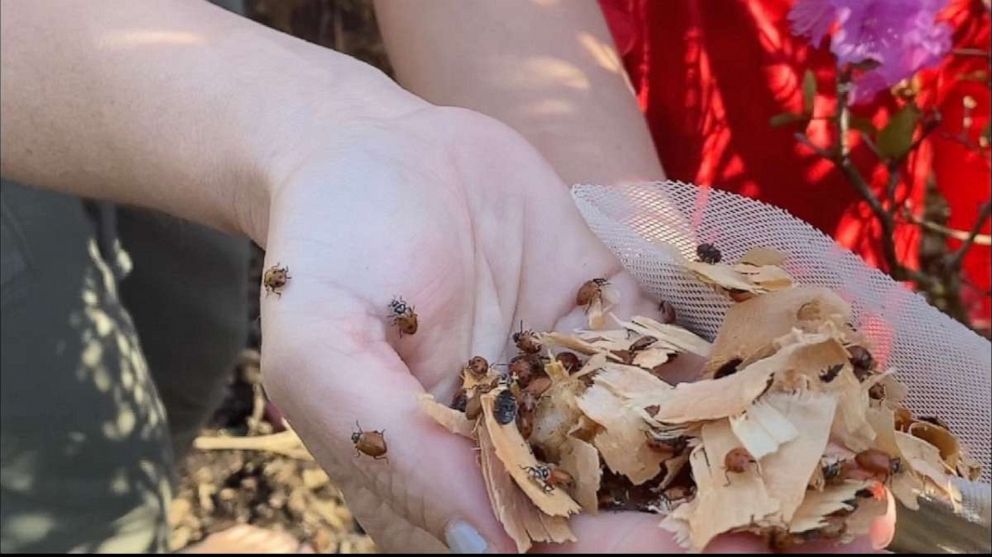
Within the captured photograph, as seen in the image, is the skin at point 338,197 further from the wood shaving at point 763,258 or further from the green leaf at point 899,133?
the green leaf at point 899,133

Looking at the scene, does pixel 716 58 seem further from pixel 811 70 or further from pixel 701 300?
pixel 701 300

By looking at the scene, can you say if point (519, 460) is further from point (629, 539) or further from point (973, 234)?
point (973, 234)

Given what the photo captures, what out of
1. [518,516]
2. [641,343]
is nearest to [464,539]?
[518,516]

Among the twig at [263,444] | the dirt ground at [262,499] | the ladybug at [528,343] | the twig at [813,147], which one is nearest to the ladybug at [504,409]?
the ladybug at [528,343]

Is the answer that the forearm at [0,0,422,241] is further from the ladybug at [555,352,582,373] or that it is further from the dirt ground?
the dirt ground

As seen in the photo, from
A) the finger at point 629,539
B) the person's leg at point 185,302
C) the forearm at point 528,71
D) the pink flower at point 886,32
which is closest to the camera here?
the finger at point 629,539
